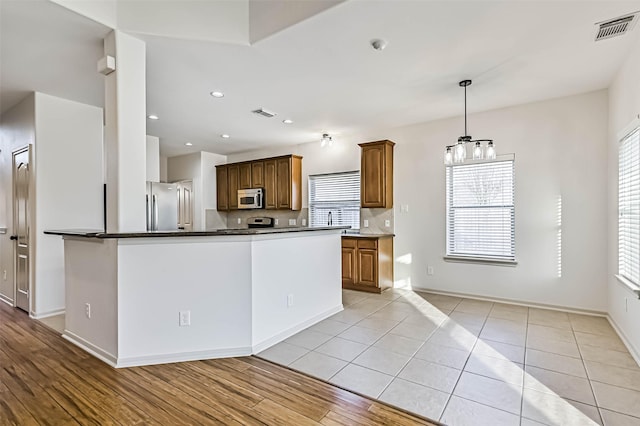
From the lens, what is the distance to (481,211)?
4684mm

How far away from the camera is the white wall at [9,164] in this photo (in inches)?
160

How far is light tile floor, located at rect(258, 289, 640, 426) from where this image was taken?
201 centimetres

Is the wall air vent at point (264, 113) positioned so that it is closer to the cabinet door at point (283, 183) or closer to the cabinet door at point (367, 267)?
the cabinet door at point (283, 183)

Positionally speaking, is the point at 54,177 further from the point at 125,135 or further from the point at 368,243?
the point at 368,243

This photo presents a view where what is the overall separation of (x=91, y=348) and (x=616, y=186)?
546 cm

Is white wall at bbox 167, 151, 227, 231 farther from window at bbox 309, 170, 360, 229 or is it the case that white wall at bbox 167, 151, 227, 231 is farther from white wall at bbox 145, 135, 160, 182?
window at bbox 309, 170, 360, 229

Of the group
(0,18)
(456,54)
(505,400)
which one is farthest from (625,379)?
(0,18)

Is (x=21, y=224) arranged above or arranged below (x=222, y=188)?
below

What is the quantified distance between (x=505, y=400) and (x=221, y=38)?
3.46m

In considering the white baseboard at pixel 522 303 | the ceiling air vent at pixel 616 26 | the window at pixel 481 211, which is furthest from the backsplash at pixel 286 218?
the ceiling air vent at pixel 616 26

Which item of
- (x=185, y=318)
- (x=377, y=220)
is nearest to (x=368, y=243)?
(x=377, y=220)

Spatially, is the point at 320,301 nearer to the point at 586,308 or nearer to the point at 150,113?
the point at 586,308

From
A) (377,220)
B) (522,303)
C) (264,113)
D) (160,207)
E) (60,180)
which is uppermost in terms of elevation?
(264,113)

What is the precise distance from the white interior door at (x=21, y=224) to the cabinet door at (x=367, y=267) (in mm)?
4455
